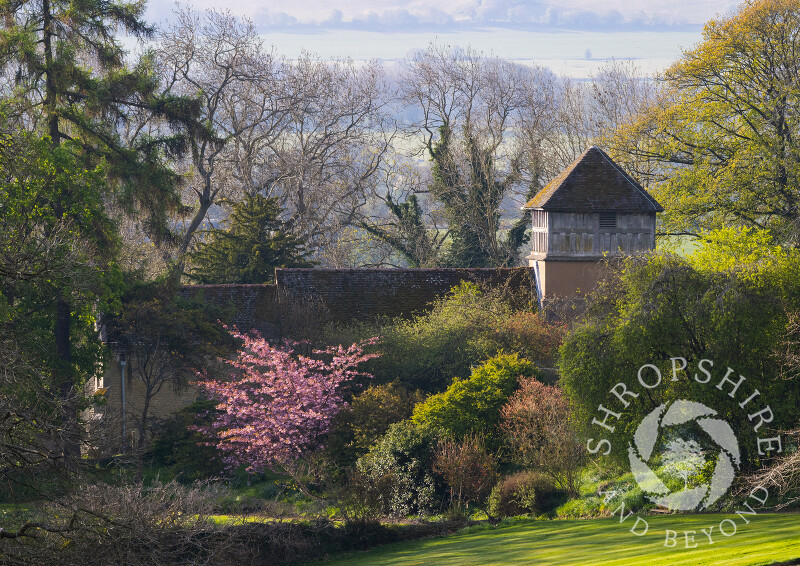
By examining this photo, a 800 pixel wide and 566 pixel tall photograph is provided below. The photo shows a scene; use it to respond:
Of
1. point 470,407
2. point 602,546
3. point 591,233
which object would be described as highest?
point 591,233

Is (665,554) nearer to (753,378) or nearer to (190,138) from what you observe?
(753,378)

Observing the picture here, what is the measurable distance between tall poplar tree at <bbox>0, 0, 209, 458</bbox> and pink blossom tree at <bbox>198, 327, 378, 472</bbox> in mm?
4246

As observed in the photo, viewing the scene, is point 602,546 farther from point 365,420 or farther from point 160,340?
point 160,340

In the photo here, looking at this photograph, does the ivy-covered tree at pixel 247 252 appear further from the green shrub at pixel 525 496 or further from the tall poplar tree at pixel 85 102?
the green shrub at pixel 525 496

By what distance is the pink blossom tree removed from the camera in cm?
2008

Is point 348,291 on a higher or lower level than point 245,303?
higher

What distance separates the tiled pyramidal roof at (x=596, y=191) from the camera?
25.9 metres

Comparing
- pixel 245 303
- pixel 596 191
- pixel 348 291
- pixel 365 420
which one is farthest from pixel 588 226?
pixel 245 303

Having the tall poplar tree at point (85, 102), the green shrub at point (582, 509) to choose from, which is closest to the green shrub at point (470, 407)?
the green shrub at point (582, 509)

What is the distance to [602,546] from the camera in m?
12.3

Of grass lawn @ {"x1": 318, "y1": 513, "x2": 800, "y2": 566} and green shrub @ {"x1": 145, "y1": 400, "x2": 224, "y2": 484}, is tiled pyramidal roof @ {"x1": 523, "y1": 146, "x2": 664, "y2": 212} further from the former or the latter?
grass lawn @ {"x1": 318, "y1": 513, "x2": 800, "y2": 566}

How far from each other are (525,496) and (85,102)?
16610 millimetres

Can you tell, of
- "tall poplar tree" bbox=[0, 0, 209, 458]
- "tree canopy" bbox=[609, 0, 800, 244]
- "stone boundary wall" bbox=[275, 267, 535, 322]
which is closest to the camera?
"tall poplar tree" bbox=[0, 0, 209, 458]

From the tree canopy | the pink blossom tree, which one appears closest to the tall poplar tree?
the pink blossom tree
